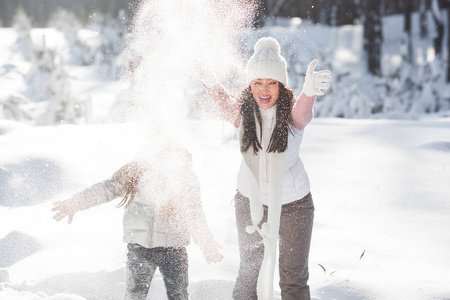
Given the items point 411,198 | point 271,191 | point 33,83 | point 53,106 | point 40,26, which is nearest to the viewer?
point 271,191

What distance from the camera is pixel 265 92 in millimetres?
2170

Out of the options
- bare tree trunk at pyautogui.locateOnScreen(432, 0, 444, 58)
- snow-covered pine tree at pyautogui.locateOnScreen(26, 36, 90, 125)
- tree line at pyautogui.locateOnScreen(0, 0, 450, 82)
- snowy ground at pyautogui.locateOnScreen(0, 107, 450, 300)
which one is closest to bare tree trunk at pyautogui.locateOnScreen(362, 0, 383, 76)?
tree line at pyautogui.locateOnScreen(0, 0, 450, 82)

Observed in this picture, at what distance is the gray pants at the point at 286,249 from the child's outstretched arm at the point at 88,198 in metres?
0.55

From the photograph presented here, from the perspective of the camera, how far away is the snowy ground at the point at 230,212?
2770mm

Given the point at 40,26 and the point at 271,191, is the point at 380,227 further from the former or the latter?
the point at 40,26

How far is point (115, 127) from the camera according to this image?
6020 mm

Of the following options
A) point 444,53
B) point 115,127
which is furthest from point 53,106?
point 444,53

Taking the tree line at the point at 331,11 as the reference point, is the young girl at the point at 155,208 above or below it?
below

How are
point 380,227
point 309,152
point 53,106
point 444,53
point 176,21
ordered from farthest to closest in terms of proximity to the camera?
point 444,53 < point 53,106 < point 309,152 < point 380,227 < point 176,21

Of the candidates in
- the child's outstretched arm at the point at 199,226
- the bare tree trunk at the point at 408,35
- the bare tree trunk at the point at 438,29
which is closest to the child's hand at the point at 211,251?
the child's outstretched arm at the point at 199,226

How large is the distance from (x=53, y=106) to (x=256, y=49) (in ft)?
26.5

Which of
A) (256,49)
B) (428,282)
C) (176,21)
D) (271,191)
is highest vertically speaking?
(176,21)

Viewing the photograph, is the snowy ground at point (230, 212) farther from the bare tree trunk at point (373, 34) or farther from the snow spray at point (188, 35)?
the bare tree trunk at point (373, 34)

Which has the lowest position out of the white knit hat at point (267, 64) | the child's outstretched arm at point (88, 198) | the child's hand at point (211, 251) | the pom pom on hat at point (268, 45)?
the child's hand at point (211, 251)
